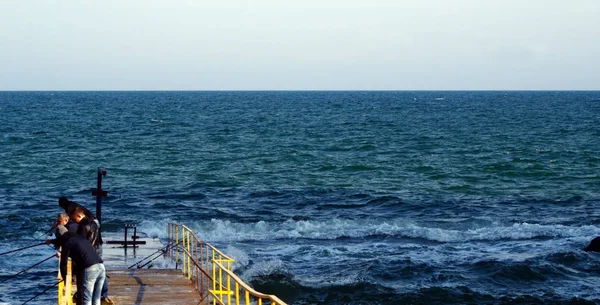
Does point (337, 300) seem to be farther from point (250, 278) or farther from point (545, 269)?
point (545, 269)


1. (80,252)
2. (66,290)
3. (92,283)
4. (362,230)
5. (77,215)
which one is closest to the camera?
(80,252)

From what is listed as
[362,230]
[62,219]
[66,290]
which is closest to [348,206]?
[362,230]

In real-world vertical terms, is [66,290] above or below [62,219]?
below

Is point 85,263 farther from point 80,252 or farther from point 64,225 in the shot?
point 64,225

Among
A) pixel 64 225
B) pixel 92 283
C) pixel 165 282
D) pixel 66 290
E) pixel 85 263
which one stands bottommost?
pixel 165 282

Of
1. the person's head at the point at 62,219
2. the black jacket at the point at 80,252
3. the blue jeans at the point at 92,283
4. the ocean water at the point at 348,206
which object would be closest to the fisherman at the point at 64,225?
the person's head at the point at 62,219

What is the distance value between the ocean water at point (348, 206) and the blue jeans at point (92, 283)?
5294 millimetres

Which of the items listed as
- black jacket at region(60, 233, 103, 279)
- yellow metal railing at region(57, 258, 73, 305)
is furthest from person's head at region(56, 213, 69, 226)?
black jacket at region(60, 233, 103, 279)

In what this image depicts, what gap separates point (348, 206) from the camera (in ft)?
96.7

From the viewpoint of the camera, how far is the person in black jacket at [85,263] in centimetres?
1063

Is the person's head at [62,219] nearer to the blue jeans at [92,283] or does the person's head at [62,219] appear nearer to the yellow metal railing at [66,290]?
the yellow metal railing at [66,290]

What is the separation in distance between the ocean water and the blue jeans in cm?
529

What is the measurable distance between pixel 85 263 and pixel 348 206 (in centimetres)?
1940

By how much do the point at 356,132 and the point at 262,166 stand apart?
87.6 ft
